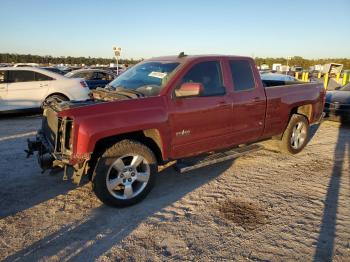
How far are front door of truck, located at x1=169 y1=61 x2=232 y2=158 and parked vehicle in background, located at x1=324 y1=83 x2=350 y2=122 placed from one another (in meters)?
6.04

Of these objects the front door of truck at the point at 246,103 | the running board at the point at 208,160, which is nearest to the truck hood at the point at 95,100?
the running board at the point at 208,160

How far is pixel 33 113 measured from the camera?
1035 centimetres

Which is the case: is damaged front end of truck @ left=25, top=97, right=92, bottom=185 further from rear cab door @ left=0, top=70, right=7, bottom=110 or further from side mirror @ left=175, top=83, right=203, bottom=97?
rear cab door @ left=0, top=70, right=7, bottom=110

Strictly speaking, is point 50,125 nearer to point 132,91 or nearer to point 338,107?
point 132,91

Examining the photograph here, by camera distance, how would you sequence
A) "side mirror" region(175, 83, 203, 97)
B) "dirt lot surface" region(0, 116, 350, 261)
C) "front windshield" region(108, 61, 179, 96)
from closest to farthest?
"dirt lot surface" region(0, 116, 350, 261)
"side mirror" region(175, 83, 203, 97)
"front windshield" region(108, 61, 179, 96)

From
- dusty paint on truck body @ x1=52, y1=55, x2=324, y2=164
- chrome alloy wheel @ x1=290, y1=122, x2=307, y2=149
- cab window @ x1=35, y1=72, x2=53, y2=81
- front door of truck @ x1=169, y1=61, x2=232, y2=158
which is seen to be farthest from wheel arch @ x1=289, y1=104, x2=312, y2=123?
cab window @ x1=35, y1=72, x2=53, y2=81

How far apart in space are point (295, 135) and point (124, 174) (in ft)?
13.3

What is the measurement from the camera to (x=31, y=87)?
10.1 meters

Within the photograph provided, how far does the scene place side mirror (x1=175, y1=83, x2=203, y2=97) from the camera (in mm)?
4473

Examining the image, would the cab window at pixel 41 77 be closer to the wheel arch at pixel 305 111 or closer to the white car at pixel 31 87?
the white car at pixel 31 87

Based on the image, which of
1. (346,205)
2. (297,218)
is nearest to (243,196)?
(297,218)

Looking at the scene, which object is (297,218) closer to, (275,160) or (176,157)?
(176,157)

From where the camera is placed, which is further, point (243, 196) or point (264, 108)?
→ point (264, 108)

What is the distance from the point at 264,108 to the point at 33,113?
7557 mm
